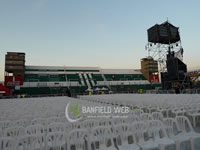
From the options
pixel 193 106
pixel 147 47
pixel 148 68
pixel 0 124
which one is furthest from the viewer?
pixel 148 68

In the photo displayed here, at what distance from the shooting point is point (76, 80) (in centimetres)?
4181

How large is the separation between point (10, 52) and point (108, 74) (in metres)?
32.4

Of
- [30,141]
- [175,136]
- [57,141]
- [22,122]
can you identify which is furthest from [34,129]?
[175,136]

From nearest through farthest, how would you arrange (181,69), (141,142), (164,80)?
(141,142)
(181,69)
(164,80)

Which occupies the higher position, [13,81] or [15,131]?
[13,81]

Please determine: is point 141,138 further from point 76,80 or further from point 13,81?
point 76,80

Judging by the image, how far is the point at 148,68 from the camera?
52469mm

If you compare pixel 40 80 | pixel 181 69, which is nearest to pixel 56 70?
pixel 40 80

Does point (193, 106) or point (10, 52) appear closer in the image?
point (193, 106)

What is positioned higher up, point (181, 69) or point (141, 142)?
point (181, 69)

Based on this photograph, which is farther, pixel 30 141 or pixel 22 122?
pixel 22 122

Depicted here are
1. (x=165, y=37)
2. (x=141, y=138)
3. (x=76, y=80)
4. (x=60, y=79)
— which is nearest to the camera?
(x=141, y=138)

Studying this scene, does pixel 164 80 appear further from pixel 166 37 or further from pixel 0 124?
pixel 0 124

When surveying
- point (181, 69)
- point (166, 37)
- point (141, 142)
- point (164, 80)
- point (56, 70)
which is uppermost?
point (166, 37)
